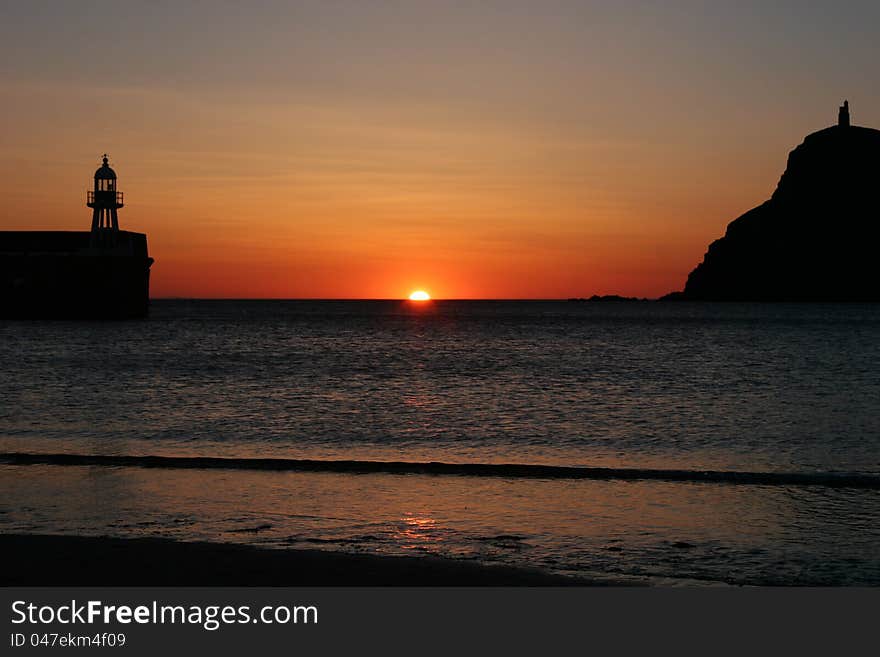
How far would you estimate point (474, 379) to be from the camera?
47.8m

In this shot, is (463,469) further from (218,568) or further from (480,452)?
(218,568)

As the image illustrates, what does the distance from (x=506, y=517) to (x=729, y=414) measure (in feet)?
66.2

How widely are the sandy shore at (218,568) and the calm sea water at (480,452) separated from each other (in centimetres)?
84

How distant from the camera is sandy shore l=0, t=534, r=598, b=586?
969 centimetres

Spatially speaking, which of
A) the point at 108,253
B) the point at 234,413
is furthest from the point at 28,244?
the point at 234,413

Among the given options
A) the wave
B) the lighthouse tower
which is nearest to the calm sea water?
the wave

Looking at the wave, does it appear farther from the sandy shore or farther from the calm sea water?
the sandy shore

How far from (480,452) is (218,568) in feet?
41.5

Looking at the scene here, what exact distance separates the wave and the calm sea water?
0.64 m

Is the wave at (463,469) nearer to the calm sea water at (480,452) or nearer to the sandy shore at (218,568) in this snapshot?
the calm sea water at (480,452)

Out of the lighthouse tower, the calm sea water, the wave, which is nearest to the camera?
the calm sea water

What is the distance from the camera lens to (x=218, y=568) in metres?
10.2

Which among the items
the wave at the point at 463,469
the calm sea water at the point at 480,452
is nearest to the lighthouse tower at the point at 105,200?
the calm sea water at the point at 480,452

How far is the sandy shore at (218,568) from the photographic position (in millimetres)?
9688
